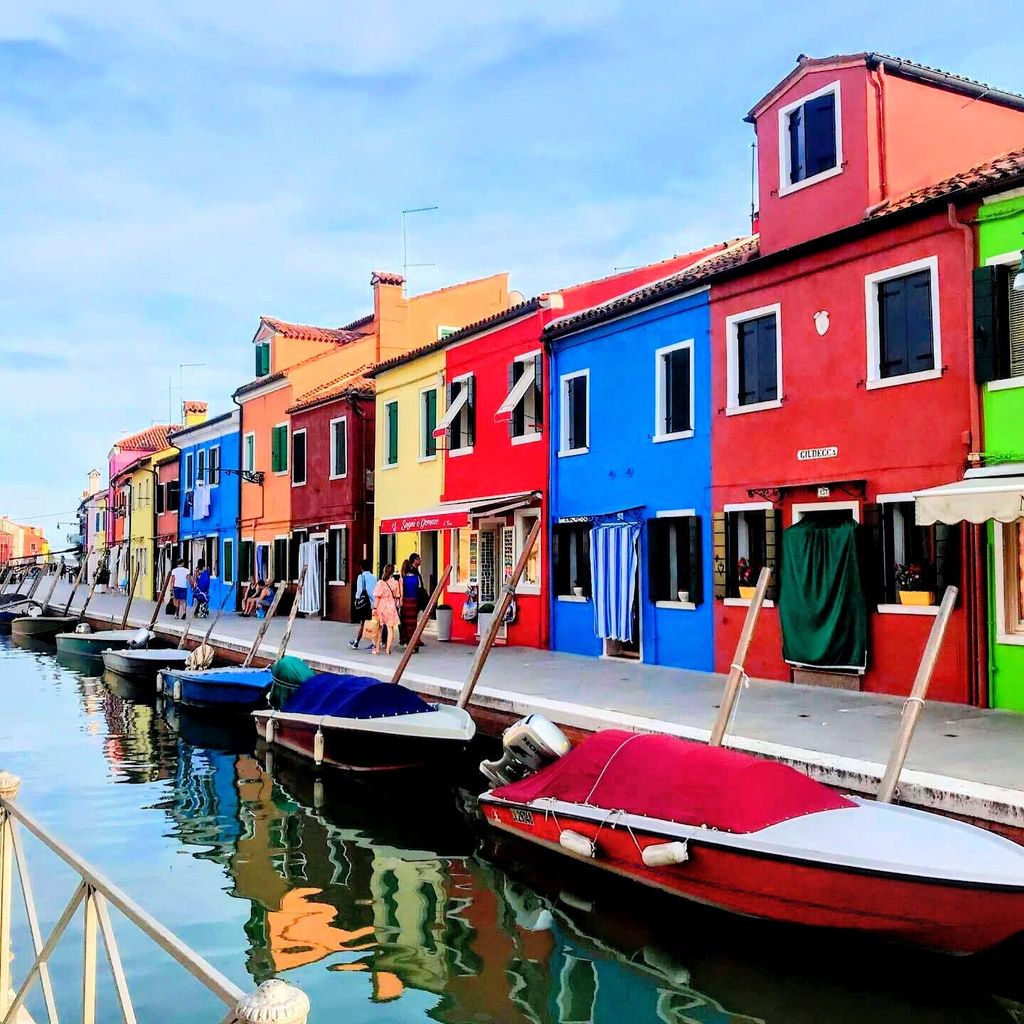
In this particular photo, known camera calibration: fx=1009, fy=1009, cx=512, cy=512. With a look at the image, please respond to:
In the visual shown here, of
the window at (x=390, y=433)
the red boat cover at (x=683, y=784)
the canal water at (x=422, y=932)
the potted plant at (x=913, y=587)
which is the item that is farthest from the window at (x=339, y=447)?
the red boat cover at (x=683, y=784)

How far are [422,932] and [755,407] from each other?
9.29 meters

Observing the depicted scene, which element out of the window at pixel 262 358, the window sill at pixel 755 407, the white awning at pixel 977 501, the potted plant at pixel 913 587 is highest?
the window at pixel 262 358

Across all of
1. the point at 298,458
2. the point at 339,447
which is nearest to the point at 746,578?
the point at 339,447

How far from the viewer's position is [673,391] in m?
16.0

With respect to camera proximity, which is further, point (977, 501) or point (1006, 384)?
point (1006, 384)

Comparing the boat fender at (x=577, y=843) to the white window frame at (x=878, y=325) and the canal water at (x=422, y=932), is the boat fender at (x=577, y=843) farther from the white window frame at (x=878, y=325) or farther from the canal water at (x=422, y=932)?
the white window frame at (x=878, y=325)

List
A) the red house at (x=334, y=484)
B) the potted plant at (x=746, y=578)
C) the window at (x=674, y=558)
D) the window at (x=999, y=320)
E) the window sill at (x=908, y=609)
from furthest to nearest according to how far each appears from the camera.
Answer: the red house at (x=334, y=484) → the window at (x=674, y=558) → the potted plant at (x=746, y=578) → the window sill at (x=908, y=609) → the window at (x=999, y=320)

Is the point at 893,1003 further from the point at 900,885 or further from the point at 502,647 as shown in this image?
the point at 502,647

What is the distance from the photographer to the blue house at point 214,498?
34.1 meters

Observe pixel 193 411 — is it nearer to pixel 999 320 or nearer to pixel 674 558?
pixel 674 558

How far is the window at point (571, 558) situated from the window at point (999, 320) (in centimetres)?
764

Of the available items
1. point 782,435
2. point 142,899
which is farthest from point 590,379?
point 142,899

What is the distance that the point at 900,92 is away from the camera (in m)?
13.4

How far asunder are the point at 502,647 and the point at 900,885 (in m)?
13.3
